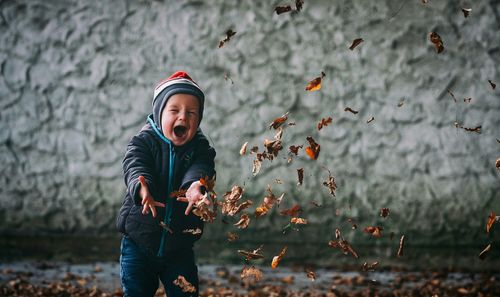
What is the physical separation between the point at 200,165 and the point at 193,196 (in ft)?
0.59

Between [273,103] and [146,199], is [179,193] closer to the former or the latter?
[146,199]

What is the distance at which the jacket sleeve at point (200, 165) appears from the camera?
2.59m

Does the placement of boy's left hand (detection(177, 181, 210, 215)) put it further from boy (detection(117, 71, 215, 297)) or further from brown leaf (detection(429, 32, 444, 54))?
brown leaf (detection(429, 32, 444, 54))

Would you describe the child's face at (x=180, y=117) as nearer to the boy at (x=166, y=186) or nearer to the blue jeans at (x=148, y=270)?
the boy at (x=166, y=186)

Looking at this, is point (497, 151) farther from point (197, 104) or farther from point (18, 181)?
point (18, 181)

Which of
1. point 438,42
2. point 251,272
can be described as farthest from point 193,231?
point 438,42

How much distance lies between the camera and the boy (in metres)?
2.61

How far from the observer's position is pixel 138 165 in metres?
2.60

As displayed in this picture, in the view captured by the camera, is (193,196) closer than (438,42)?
Yes

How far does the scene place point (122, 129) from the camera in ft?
16.7

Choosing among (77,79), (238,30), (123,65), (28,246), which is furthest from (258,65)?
(28,246)

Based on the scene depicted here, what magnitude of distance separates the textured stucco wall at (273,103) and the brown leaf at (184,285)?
7.73ft

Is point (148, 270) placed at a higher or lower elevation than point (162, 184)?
lower

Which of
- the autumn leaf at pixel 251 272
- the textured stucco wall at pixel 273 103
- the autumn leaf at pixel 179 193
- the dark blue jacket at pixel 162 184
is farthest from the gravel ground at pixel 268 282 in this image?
the autumn leaf at pixel 179 193
